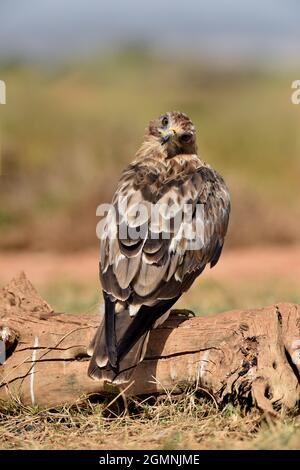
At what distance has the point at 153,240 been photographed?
547 centimetres

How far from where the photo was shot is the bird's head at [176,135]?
6.47 metres

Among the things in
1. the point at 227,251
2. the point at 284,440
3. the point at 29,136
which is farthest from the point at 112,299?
the point at 29,136

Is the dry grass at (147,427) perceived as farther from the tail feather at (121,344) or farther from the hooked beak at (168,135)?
the hooked beak at (168,135)

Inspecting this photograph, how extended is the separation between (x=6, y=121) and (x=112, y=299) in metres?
16.8

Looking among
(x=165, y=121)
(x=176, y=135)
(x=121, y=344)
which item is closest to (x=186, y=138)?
(x=176, y=135)

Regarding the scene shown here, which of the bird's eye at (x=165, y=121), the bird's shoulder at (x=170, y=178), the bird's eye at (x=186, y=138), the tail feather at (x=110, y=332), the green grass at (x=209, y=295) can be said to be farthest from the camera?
the green grass at (x=209, y=295)

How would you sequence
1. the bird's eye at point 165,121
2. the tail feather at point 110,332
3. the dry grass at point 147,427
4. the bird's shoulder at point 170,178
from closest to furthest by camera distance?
the dry grass at point 147,427 → the tail feather at point 110,332 → the bird's shoulder at point 170,178 → the bird's eye at point 165,121

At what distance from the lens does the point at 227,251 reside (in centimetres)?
1458

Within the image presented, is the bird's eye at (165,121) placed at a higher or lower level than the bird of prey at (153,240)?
higher

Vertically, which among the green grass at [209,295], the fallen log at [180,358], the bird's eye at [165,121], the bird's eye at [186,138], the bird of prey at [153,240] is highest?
the bird's eye at [165,121]

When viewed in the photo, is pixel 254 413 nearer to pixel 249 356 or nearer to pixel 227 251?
pixel 249 356

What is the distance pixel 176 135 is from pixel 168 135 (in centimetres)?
→ 8

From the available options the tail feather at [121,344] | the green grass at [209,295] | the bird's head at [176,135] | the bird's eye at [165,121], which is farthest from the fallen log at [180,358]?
the green grass at [209,295]

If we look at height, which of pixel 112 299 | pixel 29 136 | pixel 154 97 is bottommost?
pixel 112 299
